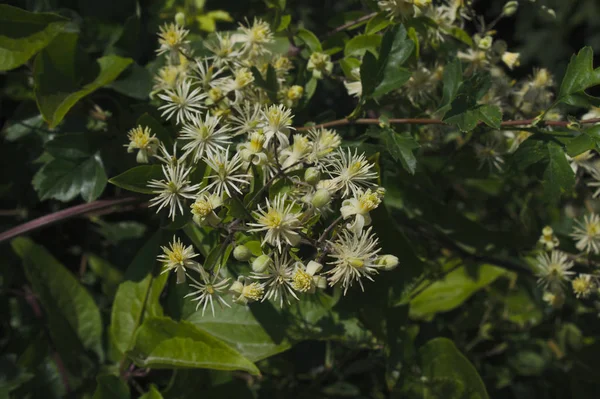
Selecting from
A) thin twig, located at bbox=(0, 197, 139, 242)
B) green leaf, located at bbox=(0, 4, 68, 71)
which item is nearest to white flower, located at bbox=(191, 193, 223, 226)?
thin twig, located at bbox=(0, 197, 139, 242)

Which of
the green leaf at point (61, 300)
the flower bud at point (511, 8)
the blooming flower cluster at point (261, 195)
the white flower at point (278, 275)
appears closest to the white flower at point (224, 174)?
the blooming flower cluster at point (261, 195)

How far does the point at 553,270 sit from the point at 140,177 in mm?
738

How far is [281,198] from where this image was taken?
806 millimetres

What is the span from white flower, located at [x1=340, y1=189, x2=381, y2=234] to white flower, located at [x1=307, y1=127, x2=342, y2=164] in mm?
79

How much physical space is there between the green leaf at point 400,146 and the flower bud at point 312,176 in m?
0.14

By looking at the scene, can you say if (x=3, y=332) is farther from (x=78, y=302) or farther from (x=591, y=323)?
(x=591, y=323)

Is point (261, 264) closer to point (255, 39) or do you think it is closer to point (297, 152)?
point (297, 152)

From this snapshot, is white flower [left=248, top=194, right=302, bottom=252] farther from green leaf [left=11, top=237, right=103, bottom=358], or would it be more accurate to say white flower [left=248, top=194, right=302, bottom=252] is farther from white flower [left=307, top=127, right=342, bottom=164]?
green leaf [left=11, top=237, right=103, bottom=358]

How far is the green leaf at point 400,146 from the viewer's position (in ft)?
2.89

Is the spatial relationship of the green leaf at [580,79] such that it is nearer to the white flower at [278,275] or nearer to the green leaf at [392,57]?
the green leaf at [392,57]

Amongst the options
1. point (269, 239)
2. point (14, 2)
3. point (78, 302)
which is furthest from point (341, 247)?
point (14, 2)

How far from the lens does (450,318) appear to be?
1605 millimetres

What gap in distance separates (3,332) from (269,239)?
2.84 feet

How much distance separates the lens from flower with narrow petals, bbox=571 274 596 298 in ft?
3.51
